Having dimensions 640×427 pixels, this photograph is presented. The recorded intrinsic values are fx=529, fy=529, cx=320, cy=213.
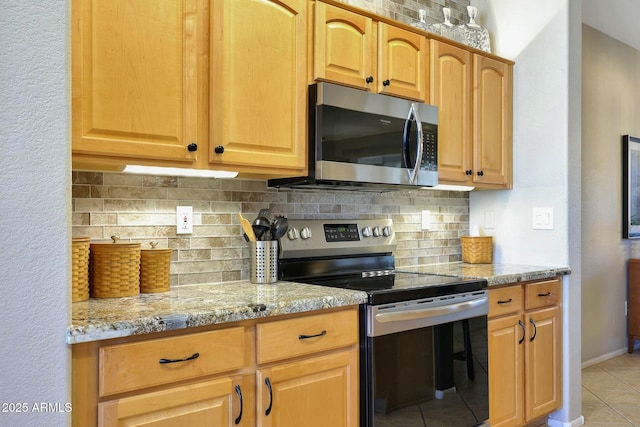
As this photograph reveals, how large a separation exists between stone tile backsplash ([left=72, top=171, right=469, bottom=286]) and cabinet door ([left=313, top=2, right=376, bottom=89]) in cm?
58

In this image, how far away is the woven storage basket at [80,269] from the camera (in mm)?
1723

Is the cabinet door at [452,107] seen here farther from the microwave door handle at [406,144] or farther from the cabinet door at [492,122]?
the microwave door handle at [406,144]

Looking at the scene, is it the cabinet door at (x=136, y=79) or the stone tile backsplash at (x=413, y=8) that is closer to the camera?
the cabinet door at (x=136, y=79)

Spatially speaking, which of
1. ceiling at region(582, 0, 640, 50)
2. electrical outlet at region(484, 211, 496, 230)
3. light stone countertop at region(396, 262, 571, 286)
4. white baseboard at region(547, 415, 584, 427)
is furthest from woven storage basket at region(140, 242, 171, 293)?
ceiling at region(582, 0, 640, 50)

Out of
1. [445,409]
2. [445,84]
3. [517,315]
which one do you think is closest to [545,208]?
[517,315]

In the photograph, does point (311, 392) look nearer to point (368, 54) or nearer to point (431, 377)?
point (431, 377)

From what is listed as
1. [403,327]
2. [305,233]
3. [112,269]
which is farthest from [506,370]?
[112,269]

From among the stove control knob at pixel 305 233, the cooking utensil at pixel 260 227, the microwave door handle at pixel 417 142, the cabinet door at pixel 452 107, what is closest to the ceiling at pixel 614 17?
the cabinet door at pixel 452 107

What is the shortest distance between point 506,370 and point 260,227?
4.61 feet

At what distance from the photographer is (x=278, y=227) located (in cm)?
230

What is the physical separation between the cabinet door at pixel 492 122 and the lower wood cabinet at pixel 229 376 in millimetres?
1502

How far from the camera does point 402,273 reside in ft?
8.86

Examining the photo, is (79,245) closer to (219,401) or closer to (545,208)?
(219,401)

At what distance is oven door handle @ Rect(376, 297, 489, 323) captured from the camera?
2.00 meters
